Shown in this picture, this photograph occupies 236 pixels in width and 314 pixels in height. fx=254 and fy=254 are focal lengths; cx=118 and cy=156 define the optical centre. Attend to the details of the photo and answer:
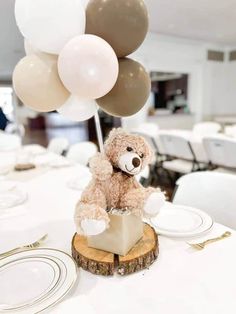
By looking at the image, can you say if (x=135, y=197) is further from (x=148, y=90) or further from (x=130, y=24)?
(x=130, y=24)

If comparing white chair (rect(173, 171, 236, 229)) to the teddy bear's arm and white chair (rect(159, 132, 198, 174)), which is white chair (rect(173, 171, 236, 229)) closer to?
the teddy bear's arm

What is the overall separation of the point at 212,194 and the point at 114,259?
0.64 meters

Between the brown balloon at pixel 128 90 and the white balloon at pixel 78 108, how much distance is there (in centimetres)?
6

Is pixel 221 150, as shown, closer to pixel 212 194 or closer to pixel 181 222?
pixel 212 194

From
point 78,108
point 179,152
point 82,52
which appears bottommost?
A: point 179,152

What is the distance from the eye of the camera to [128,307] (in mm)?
552

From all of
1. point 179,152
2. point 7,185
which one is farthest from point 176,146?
point 7,185

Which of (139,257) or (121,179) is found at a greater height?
(121,179)

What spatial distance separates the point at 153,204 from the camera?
0.69 m

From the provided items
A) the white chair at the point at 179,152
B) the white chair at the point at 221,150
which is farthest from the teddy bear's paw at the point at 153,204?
the white chair at the point at 179,152

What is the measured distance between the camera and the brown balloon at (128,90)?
68 cm

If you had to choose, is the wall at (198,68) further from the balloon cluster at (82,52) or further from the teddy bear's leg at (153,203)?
the teddy bear's leg at (153,203)

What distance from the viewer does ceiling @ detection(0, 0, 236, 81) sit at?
345cm

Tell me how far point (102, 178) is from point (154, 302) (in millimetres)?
312
